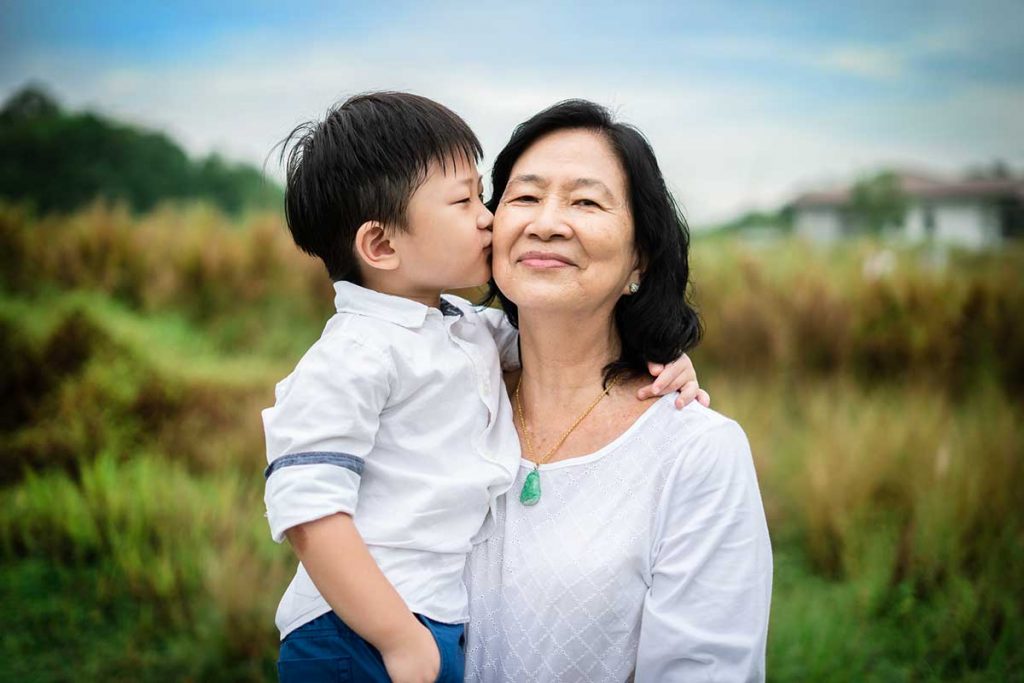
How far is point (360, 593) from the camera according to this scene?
5.71 feet

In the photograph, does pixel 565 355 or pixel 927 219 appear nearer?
pixel 565 355

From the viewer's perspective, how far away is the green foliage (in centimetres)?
773

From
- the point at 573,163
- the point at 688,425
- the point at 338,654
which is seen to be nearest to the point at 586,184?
the point at 573,163

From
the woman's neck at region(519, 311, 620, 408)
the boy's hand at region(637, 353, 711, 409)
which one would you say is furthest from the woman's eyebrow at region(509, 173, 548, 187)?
the boy's hand at region(637, 353, 711, 409)

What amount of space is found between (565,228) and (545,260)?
9 cm

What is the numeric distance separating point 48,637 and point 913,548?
4408mm

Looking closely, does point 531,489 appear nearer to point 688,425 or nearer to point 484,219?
point 688,425

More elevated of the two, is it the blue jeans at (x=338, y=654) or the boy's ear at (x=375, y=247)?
the boy's ear at (x=375, y=247)

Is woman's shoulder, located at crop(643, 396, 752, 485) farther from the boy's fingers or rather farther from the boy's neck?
the boy's neck

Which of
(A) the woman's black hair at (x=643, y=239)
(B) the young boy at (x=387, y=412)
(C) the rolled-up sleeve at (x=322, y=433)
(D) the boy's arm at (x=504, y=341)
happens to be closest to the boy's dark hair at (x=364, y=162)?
(B) the young boy at (x=387, y=412)

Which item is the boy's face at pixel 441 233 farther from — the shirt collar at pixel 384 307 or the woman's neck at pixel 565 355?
the woman's neck at pixel 565 355

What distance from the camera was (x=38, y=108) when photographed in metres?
7.75

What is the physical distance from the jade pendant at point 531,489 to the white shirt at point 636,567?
0.05 feet

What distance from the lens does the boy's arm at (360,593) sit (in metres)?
1.73
